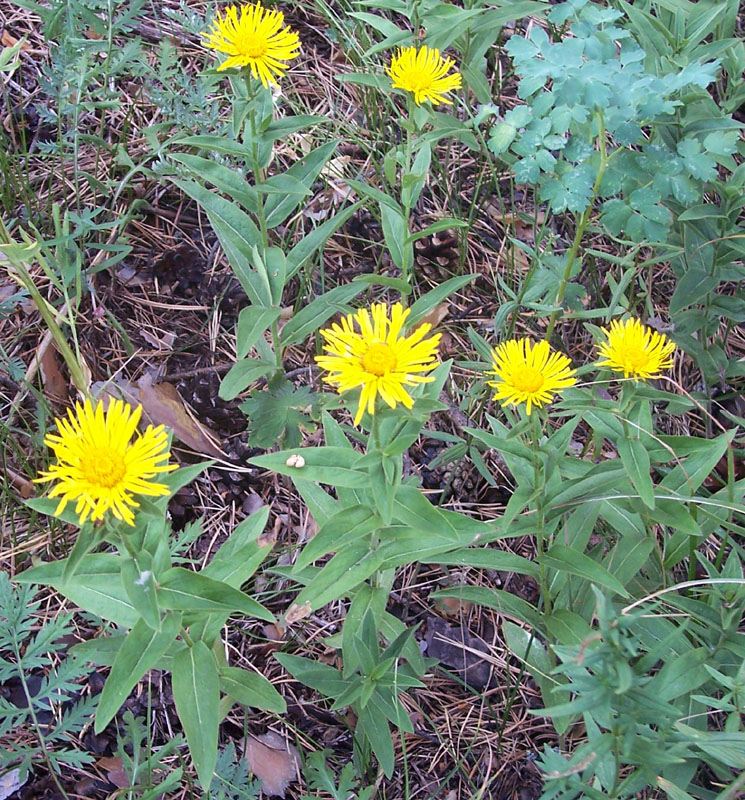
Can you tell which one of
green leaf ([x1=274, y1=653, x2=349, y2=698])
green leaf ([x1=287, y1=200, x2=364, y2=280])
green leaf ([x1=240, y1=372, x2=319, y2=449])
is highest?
green leaf ([x1=287, y1=200, x2=364, y2=280])

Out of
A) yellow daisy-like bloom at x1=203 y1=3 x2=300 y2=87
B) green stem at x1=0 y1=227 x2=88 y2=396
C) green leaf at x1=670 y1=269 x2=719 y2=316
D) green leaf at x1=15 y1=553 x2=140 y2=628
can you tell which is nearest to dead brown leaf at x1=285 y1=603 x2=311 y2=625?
green leaf at x1=15 y1=553 x2=140 y2=628

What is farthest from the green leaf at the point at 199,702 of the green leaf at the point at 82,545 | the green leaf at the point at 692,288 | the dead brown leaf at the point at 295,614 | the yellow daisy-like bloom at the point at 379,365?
the green leaf at the point at 692,288

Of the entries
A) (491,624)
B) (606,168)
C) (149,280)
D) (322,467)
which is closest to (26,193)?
(149,280)

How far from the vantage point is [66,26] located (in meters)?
2.73

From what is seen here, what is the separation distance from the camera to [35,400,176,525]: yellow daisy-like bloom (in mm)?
1413

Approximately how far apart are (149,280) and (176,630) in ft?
5.69

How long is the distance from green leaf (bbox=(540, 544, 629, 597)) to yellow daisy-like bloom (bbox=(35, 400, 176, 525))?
3.36ft

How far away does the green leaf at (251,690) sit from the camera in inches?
76.4

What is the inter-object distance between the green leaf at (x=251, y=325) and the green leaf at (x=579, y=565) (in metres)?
1.01

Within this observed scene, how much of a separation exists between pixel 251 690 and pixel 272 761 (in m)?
0.34

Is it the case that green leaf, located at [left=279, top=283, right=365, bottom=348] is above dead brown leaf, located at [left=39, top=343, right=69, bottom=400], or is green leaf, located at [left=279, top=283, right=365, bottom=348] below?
above

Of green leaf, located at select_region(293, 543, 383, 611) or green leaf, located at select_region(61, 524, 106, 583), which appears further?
green leaf, located at select_region(293, 543, 383, 611)

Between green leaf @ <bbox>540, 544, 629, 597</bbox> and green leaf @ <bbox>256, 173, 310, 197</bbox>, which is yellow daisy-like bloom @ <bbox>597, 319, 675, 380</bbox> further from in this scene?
green leaf @ <bbox>256, 173, 310, 197</bbox>

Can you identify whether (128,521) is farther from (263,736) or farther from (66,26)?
(66,26)
